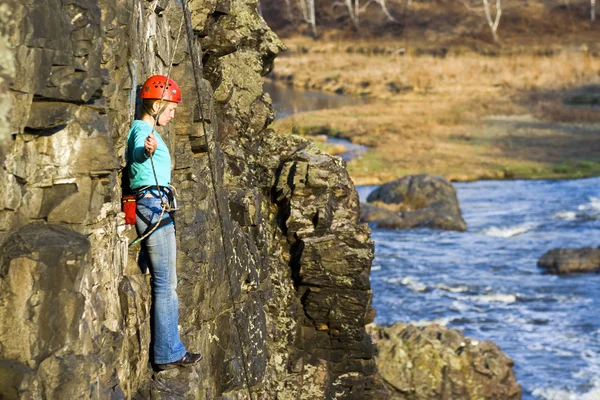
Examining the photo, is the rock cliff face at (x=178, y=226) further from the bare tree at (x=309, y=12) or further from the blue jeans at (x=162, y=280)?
the bare tree at (x=309, y=12)

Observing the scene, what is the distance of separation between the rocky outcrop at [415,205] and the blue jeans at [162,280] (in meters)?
28.9

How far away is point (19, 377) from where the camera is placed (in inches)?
264

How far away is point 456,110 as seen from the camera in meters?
66.9

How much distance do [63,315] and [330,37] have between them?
303 feet

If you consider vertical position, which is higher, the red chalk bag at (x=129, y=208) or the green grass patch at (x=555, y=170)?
the red chalk bag at (x=129, y=208)

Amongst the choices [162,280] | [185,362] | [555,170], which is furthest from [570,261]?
[162,280]

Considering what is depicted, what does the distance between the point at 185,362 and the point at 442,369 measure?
12711 mm

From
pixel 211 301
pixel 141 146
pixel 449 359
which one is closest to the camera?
pixel 141 146

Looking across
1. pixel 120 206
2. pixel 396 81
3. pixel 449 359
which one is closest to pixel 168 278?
pixel 120 206

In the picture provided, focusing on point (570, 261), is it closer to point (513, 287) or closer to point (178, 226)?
point (513, 287)

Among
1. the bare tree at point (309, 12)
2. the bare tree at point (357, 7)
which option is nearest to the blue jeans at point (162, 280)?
the bare tree at point (357, 7)

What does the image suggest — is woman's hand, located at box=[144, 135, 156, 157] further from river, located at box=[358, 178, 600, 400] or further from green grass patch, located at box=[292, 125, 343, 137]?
green grass patch, located at box=[292, 125, 343, 137]

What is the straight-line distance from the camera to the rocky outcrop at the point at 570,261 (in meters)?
32.0

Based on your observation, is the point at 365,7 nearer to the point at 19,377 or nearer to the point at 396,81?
the point at 396,81
